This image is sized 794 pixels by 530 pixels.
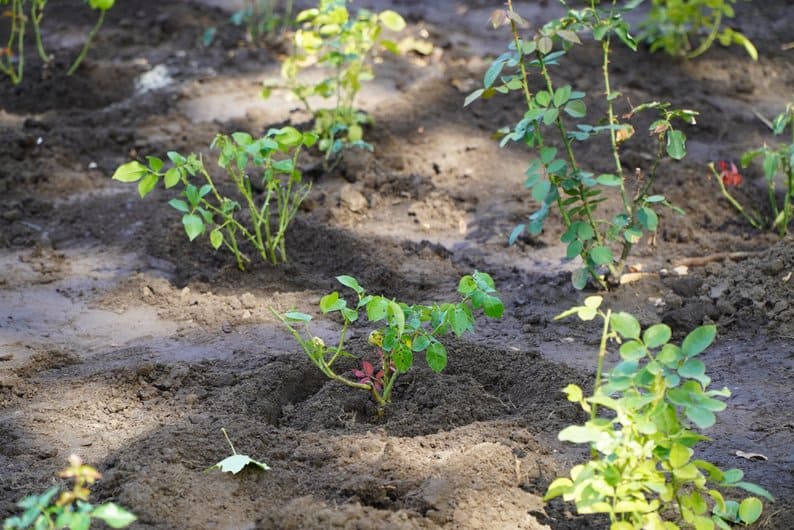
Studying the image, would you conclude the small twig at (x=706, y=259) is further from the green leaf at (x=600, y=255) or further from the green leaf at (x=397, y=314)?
the green leaf at (x=397, y=314)

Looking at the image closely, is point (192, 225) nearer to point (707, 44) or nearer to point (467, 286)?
point (467, 286)

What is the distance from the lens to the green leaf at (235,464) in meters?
2.65

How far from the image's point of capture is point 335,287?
397cm

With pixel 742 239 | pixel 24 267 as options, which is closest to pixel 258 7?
pixel 24 267

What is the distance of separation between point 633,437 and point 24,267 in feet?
9.26

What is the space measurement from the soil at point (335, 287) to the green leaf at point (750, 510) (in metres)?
0.22

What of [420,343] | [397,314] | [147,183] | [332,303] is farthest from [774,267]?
[147,183]

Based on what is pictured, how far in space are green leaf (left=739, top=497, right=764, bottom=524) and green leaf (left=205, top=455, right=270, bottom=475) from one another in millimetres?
1167

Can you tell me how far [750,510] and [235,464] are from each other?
1245mm

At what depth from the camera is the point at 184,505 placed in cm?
254

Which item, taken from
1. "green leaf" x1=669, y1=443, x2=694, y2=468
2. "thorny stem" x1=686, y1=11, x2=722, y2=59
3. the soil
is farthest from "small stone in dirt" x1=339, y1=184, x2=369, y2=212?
"green leaf" x1=669, y1=443, x2=694, y2=468

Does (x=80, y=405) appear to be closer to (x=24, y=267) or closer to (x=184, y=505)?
(x=184, y=505)

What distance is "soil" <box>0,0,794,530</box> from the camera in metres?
2.66

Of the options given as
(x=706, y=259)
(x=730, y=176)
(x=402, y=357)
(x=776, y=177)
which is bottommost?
(x=776, y=177)
